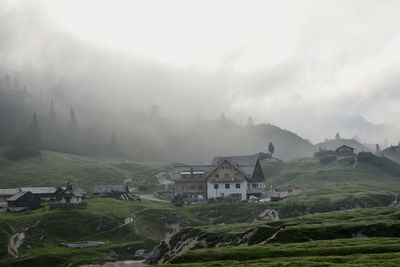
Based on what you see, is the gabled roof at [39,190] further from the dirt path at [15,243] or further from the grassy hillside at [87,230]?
the dirt path at [15,243]

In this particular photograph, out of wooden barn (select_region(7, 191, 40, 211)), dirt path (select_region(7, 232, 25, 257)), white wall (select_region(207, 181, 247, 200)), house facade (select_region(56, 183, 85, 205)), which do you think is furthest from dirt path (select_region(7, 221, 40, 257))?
white wall (select_region(207, 181, 247, 200))

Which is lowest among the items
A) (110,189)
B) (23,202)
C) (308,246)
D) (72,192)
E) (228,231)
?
(228,231)

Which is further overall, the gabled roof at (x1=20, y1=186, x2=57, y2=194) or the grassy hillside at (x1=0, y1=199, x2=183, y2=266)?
the gabled roof at (x1=20, y1=186, x2=57, y2=194)

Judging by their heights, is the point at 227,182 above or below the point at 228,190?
above

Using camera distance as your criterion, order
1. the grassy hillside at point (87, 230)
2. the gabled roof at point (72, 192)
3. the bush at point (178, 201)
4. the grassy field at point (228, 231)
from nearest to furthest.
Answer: the grassy field at point (228, 231), the grassy hillside at point (87, 230), the gabled roof at point (72, 192), the bush at point (178, 201)

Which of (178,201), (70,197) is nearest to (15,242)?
(70,197)

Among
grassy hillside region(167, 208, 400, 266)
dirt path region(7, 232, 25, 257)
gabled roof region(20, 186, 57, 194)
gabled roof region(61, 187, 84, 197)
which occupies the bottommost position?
dirt path region(7, 232, 25, 257)

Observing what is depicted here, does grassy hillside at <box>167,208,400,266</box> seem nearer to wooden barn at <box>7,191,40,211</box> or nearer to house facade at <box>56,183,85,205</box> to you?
house facade at <box>56,183,85,205</box>

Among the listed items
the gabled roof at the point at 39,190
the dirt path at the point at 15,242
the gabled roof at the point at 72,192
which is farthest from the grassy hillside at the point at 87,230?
the gabled roof at the point at 39,190

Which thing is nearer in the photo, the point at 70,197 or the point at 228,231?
the point at 228,231

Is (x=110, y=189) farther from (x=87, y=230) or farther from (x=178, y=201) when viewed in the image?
(x=87, y=230)

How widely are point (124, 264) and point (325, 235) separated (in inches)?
1997

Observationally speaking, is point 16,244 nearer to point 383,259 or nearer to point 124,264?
point 124,264

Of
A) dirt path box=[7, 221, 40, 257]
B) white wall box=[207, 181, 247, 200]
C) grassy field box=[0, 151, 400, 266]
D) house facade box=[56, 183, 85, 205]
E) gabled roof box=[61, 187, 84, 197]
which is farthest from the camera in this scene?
white wall box=[207, 181, 247, 200]
